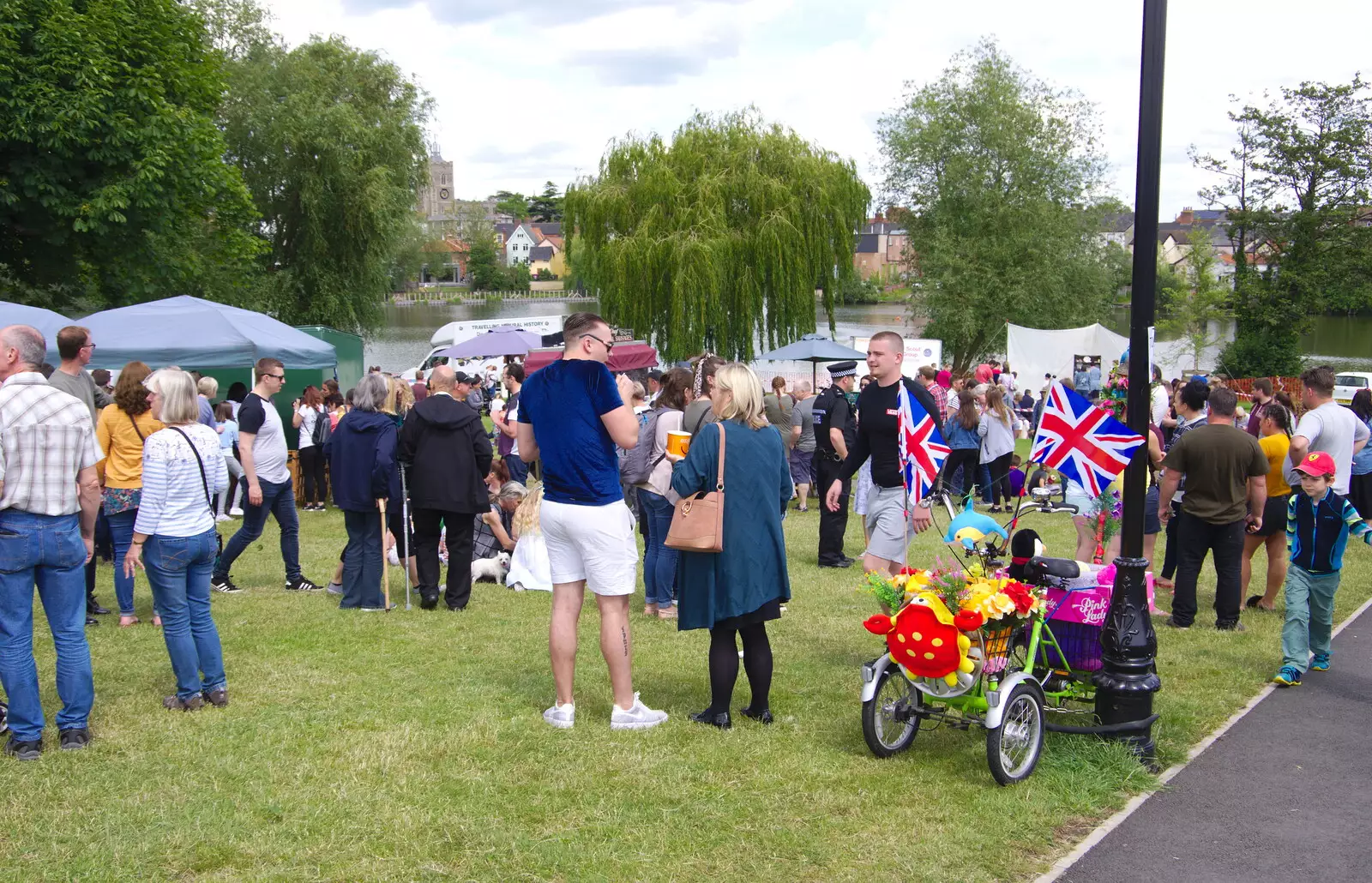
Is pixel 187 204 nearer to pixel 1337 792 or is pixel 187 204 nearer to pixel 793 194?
pixel 793 194

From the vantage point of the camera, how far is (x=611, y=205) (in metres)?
32.1

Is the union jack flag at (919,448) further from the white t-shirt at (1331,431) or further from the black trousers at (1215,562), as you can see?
the white t-shirt at (1331,431)

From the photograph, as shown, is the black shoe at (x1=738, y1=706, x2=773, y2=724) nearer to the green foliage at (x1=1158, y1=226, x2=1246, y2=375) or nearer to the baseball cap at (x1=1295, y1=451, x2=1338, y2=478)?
the baseball cap at (x1=1295, y1=451, x2=1338, y2=478)

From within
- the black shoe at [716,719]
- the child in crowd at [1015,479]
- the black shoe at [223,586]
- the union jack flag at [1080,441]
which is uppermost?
the union jack flag at [1080,441]

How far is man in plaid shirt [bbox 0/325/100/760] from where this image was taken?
4.81 meters

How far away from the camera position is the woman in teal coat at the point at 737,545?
535cm

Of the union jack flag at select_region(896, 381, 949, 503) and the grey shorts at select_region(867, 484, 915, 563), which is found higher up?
the union jack flag at select_region(896, 381, 949, 503)

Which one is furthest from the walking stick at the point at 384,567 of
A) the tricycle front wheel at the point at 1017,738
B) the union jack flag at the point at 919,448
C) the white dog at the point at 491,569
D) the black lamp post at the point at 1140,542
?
the black lamp post at the point at 1140,542

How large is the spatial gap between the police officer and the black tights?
436cm

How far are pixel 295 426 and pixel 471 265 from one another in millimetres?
129036

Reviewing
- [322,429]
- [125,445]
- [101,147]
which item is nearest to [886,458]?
[125,445]

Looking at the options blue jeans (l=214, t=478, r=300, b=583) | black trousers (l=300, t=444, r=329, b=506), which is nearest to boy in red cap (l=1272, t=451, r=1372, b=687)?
blue jeans (l=214, t=478, r=300, b=583)

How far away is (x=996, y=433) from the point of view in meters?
15.4

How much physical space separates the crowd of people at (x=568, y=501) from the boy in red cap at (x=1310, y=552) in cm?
1
